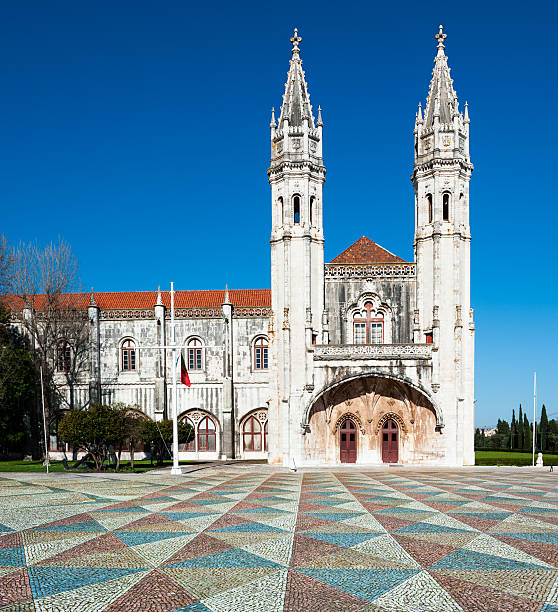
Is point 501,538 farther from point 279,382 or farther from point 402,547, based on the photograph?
point 279,382

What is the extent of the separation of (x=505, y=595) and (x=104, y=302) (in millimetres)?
38197

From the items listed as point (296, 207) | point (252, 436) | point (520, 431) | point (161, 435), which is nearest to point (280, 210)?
point (296, 207)

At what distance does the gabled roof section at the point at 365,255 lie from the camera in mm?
35781

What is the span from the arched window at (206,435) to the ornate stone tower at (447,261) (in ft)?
52.2

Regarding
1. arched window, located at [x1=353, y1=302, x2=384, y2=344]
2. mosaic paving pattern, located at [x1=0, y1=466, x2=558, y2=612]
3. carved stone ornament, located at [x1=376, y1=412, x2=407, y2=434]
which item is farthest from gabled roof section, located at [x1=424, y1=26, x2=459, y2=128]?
mosaic paving pattern, located at [x1=0, y1=466, x2=558, y2=612]

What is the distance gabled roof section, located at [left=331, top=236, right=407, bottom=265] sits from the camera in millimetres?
35781

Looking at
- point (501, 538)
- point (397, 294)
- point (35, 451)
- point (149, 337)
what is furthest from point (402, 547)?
point (35, 451)

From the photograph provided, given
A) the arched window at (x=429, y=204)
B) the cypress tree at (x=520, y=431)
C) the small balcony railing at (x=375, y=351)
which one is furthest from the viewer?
the cypress tree at (x=520, y=431)

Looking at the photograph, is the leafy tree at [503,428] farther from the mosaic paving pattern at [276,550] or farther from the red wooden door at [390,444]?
the mosaic paving pattern at [276,550]

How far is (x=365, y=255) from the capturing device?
36.2m

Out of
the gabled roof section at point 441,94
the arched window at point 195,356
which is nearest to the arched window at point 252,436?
the arched window at point 195,356

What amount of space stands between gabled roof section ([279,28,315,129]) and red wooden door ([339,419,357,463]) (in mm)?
18522

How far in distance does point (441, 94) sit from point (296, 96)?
29.4 feet

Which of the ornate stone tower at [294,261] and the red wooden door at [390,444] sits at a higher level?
the ornate stone tower at [294,261]
